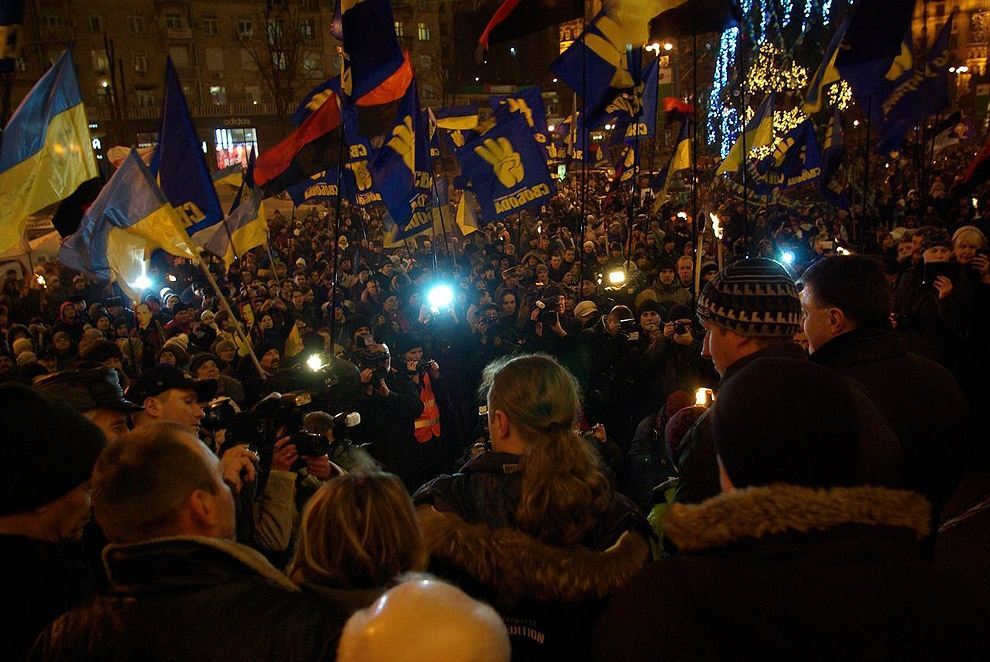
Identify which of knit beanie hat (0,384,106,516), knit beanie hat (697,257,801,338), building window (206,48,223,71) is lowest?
knit beanie hat (0,384,106,516)

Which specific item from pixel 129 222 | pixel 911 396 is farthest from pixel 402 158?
pixel 911 396

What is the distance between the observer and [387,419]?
5.54m

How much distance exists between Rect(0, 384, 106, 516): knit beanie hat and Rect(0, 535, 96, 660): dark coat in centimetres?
11

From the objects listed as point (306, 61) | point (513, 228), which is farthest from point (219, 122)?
point (513, 228)

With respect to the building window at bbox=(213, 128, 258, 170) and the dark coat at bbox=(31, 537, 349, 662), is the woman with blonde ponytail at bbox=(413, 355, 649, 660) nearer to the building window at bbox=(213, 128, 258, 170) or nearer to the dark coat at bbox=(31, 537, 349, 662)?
the dark coat at bbox=(31, 537, 349, 662)

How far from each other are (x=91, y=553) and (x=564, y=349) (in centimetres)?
506

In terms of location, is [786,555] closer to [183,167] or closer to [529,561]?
[529,561]

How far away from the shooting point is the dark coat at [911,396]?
2.58 m

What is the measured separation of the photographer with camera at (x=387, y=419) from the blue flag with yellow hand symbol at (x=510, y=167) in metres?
4.02

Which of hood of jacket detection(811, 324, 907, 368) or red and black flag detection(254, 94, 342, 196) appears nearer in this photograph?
hood of jacket detection(811, 324, 907, 368)

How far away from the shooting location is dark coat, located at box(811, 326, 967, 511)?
2.58 metres

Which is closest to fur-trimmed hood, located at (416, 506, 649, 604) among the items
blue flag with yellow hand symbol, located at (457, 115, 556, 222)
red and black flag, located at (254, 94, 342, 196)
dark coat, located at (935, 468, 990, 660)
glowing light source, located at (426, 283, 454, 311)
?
dark coat, located at (935, 468, 990, 660)

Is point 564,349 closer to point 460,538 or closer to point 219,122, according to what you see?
point 460,538

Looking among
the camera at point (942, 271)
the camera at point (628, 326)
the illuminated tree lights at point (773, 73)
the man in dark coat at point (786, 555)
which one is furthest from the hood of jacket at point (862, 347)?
the illuminated tree lights at point (773, 73)
